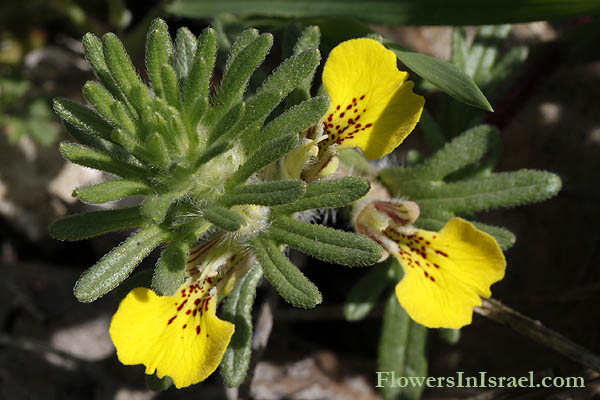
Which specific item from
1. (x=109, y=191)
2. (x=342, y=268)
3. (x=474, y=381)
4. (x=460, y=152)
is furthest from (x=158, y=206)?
(x=474, y=381)

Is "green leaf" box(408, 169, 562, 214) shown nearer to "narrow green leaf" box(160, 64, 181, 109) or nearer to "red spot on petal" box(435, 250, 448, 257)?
"red spot on petal" box(435, 250, 448, 257)

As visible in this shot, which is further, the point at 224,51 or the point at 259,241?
the point at 224,51

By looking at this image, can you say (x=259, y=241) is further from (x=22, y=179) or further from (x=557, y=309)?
(x=22, y=179)

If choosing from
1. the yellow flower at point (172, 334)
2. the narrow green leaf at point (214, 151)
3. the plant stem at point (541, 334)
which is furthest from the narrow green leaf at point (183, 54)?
the plant stem at point (541, 334)

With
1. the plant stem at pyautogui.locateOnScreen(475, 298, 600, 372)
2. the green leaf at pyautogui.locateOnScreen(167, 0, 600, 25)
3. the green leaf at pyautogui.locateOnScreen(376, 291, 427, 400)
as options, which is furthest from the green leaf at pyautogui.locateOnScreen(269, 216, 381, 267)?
the green leaf at pyautogui.locateOnScreen(167, 0, 600, 25)

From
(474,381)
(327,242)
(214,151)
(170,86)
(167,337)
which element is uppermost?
(170,86)

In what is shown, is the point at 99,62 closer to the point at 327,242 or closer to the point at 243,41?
the point at 243,41

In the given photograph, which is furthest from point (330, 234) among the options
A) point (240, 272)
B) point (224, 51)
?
point (224, 51)
